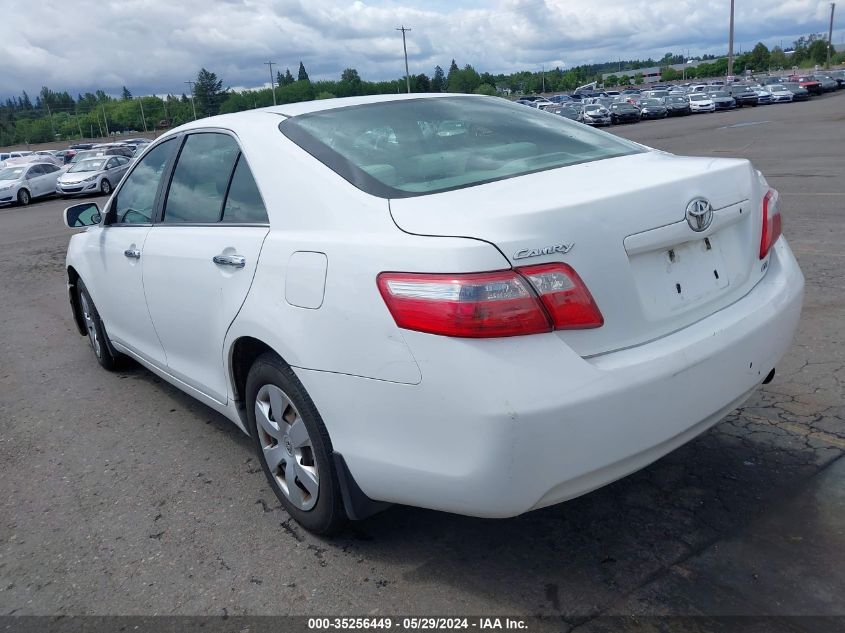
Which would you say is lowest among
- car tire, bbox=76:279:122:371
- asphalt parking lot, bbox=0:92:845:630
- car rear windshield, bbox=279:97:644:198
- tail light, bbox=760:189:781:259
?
asphalt parking lot, bbox=0:92:845:630

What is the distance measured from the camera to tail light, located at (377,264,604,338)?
2.23 metres

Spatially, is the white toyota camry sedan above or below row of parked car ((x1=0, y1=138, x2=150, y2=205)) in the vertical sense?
above

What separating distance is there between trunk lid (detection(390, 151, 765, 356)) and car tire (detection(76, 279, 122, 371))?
11.3ft

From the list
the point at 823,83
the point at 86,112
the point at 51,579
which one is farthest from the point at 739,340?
the point at 86,112

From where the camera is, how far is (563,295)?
7.54ft

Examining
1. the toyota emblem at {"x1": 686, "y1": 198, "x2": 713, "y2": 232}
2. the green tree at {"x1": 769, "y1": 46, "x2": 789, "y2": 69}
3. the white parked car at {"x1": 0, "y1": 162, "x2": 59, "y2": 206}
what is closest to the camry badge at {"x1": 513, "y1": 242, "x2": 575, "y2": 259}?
the toyota emblem at {"x1": 686, "y1": 198, "x2": 713, "y2": 232}

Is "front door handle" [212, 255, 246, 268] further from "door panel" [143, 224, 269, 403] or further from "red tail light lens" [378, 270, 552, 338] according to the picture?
"red tail light lens" [378, 270, 552, 338]

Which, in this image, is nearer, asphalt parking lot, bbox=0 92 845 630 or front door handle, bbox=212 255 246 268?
asphalt parking lot, bbox=0 92 845 630

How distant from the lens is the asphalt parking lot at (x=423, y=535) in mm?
2633

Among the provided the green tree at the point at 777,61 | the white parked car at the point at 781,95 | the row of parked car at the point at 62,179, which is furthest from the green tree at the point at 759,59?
the row of parked car at the point at 62,179

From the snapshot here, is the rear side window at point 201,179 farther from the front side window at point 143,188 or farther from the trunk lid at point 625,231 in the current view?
the trunk lid at point 625,231

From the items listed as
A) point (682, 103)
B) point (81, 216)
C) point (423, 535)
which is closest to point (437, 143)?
point (423, 535)

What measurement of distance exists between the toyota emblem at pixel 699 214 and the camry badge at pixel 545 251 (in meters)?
0.54

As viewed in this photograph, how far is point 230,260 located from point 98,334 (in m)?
2.62
